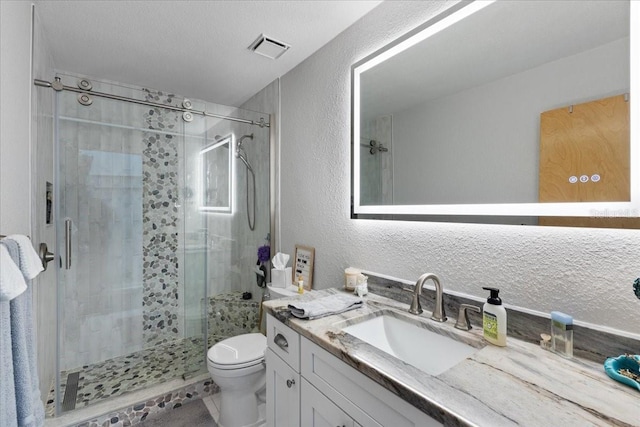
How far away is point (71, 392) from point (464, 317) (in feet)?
8.13

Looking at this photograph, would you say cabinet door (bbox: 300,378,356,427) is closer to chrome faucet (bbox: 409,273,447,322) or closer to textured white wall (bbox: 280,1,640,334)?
chrome faucet (bbox: 409,273,447,322)

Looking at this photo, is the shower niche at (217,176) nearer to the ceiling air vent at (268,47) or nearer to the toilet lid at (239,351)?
the ceiling air vent at (268,47)

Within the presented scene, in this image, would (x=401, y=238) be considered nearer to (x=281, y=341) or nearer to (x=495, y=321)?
(x=495, y=321)

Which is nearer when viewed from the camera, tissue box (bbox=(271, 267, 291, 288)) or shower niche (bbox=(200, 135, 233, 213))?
tissue box (bbox=(271, 267, 291, 288))

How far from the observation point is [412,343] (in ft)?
3.69

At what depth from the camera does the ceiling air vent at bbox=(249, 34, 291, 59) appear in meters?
1.82

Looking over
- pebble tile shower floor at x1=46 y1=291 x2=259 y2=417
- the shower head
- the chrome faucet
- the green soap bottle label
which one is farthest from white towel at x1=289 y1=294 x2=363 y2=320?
the shower head

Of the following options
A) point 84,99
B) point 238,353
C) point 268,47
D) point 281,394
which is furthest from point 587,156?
point 84,99

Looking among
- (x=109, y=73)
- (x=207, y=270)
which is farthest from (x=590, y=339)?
(x=109, y=73)

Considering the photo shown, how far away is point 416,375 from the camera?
2.42 feet

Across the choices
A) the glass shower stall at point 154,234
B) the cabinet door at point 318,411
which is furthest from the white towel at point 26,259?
the glass shower stall at point 154,234

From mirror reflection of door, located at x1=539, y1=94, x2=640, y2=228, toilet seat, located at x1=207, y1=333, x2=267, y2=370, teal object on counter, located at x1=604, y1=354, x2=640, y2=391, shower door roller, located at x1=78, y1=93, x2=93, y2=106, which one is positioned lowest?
toilet seat, located at x1=207, y1=333, x2=267, y2=370

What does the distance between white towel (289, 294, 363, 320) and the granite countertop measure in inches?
7.8

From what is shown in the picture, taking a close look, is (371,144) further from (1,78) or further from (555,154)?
(1,78)
